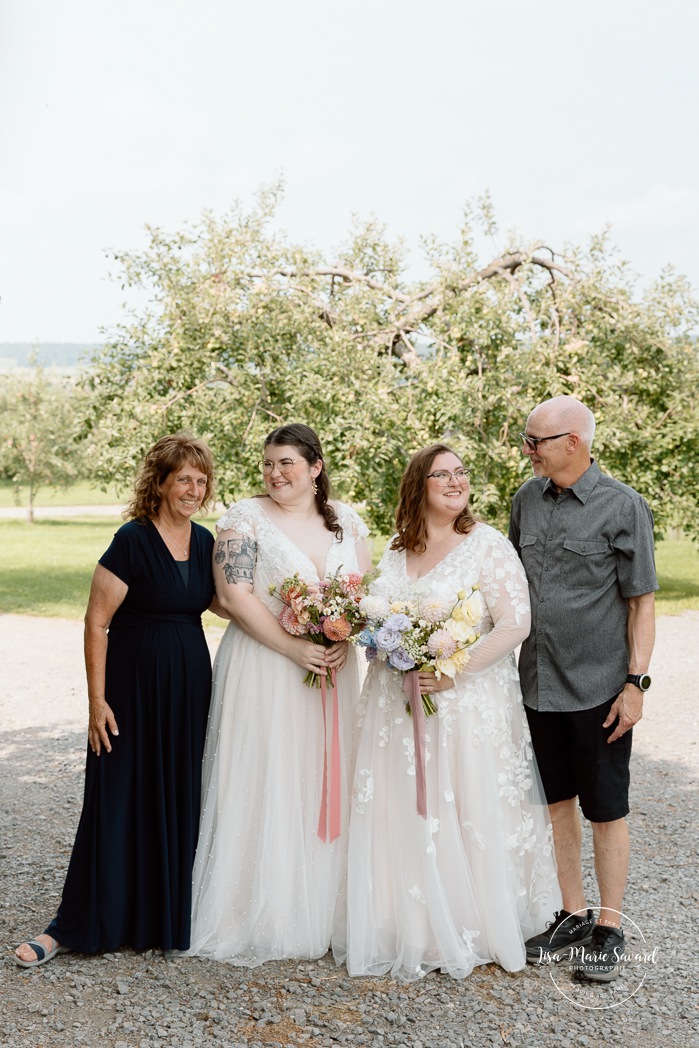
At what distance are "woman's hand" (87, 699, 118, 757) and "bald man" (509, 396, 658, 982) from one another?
5.89 ft

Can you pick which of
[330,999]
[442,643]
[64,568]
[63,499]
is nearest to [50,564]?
[64,568]

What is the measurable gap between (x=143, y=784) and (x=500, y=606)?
173cm

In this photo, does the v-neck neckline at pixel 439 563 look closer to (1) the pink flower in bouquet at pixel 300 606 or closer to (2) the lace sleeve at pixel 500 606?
(2) the lace sleeve at pixel 500 606

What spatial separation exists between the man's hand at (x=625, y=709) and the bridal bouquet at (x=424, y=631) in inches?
25.2

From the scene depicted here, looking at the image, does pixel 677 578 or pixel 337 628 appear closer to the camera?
pixel 337 628

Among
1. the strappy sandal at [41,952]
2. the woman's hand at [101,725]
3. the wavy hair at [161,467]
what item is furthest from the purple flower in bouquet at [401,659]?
the strappy sandal at [41,952]

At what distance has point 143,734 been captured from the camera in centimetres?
436

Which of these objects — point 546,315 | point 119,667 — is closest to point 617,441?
point 546,315

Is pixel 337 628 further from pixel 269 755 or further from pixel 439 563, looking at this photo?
pixel 269 755

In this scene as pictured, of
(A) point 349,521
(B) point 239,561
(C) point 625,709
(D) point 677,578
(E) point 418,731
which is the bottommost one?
(D) point 677,578

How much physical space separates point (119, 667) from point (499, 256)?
1019 cm

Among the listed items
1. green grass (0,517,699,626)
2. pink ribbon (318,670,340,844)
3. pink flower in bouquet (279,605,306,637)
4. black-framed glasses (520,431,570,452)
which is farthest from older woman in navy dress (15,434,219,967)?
green grass (0,517,699,626)

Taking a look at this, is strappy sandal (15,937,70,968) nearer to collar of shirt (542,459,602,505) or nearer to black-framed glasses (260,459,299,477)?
black-framed glasses (260,459,299,477)

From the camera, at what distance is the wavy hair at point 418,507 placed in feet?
14.1
